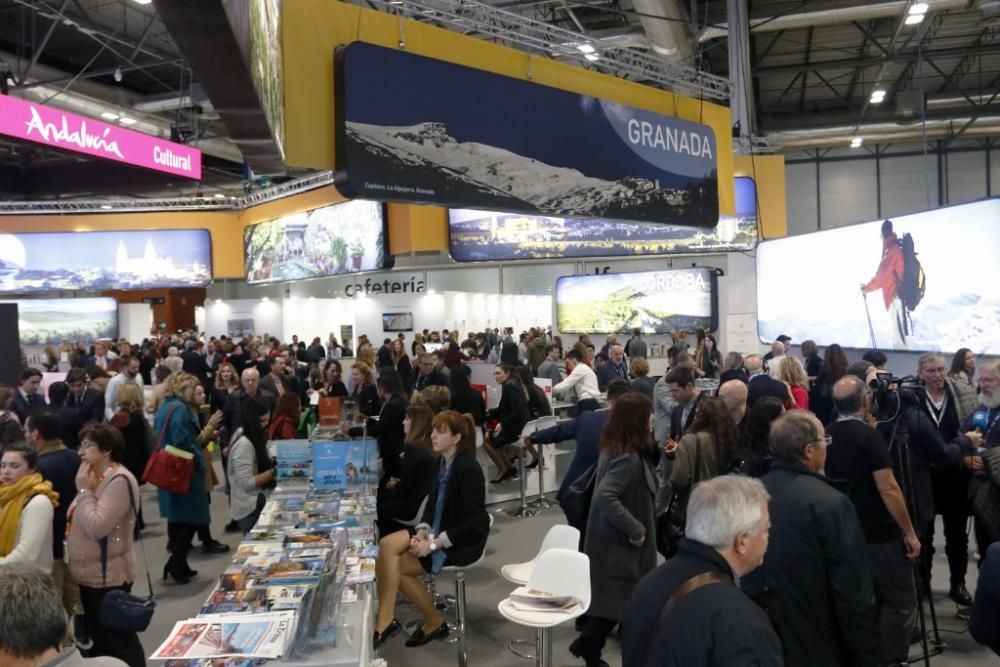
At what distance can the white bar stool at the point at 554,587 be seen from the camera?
3623 mm

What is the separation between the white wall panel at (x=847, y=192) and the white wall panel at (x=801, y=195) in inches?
9.6

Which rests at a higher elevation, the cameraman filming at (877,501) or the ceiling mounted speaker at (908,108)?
the ceiling mounted speaker at (908,108)

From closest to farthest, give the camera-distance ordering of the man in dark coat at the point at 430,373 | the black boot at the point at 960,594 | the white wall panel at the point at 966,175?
the black boot at the point at 960,594 → the man in dark coat at the point at 430,373 → the white wall panel at the point at 966,175

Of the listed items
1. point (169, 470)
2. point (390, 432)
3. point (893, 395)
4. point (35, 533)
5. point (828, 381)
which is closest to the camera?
point (35, 533)

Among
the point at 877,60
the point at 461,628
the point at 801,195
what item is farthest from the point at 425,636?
the point at 801,195

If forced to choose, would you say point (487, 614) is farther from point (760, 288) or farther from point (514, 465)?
point (760, 288)

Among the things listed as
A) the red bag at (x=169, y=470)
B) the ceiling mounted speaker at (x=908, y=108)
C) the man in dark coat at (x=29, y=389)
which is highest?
the ceiling mounted speaker at (x=908, y=108)

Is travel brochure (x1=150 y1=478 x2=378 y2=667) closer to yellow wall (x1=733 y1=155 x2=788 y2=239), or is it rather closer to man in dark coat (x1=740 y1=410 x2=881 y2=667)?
man in dark coat (x1=740 y1=410 x2=881 y2=667)

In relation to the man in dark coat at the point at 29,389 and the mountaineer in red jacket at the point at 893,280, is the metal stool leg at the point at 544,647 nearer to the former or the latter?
the man in dark coat at the point at 29,389

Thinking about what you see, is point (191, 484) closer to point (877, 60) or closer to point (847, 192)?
point (877, 60)

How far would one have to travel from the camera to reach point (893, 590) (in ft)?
11.4

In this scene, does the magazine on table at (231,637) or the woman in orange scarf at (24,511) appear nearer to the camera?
the magazine on table at (231,637)

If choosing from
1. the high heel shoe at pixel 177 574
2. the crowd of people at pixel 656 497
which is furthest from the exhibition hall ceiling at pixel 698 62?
the high heel shoe at pixel 177 574

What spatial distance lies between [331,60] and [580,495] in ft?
9.09
